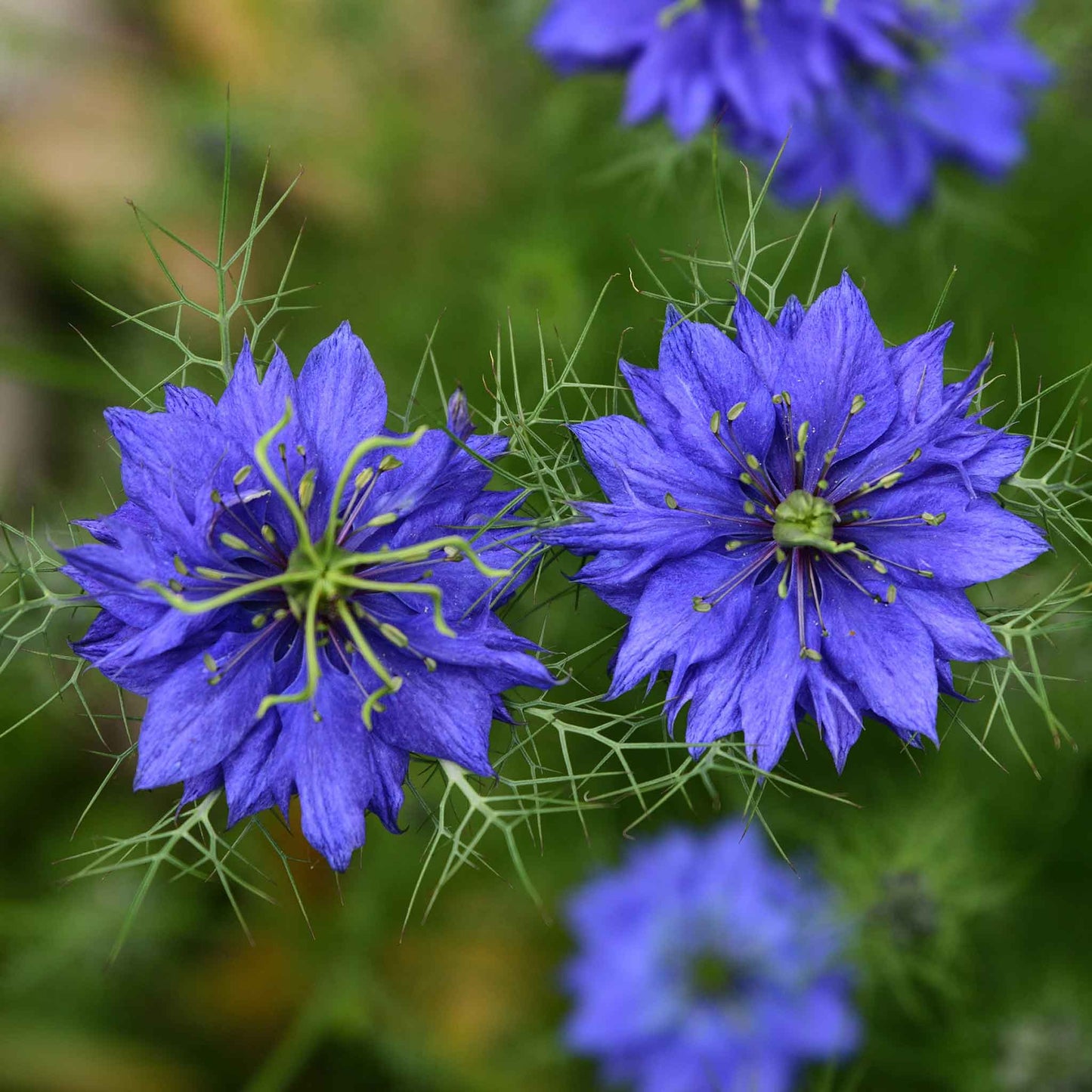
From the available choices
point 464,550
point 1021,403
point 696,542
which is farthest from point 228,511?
point 1021,403

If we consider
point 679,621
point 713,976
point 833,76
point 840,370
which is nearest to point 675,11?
point 833,76

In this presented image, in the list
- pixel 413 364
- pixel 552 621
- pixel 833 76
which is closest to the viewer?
pixel 833 76

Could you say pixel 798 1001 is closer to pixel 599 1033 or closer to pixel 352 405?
pixel 599 1033

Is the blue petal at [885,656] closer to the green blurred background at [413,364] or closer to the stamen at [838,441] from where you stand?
the stamen at [838,441]

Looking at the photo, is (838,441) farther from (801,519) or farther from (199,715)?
(199,715)

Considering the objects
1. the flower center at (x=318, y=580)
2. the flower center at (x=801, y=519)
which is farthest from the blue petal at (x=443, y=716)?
the flower center at (x=801, y=519)

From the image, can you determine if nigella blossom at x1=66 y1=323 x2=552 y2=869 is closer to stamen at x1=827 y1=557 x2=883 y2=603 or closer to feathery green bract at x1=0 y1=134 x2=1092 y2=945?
feathery green bract at x1=0 y1=134 x2=1092 y2=945
